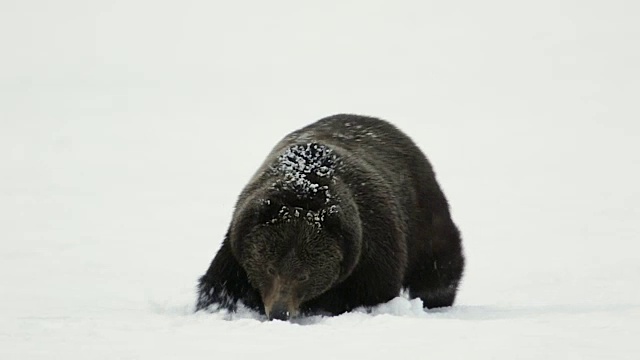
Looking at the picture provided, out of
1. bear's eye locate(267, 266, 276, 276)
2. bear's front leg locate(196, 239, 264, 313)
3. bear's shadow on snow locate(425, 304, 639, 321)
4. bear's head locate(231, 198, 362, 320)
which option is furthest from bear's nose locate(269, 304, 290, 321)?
bear's shadow on snow locate(425, 304, 639, 321)

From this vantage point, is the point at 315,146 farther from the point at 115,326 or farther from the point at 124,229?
the point at 124,229

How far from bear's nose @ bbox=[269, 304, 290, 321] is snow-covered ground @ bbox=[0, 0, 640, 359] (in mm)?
308

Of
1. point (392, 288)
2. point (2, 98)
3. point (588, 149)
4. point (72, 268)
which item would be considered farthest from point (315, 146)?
point (2, 98)

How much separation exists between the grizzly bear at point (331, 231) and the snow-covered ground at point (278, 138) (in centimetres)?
41

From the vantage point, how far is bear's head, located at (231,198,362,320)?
8.33 m

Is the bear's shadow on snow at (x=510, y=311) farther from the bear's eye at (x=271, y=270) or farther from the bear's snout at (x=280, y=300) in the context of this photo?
the bear's eye at (x=271, y=270)

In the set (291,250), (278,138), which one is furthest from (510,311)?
(278,138)

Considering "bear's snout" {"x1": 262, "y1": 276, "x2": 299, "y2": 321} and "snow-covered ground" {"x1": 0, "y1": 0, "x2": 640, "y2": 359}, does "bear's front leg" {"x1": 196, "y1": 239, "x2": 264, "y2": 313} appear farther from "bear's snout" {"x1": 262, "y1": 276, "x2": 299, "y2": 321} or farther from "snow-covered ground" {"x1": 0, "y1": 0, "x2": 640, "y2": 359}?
"bear's snout" {"x1": 262, "y1": 276, "x2": 299, "y2": 321}

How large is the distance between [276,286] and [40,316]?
1613 millimetres

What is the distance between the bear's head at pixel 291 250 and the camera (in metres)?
8.33

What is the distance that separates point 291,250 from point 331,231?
33cm

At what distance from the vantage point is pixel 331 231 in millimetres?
8477

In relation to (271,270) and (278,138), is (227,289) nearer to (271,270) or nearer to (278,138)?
(271,270)

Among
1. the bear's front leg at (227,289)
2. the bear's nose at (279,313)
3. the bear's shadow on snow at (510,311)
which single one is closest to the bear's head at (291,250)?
the bear's nose at (279,313)
